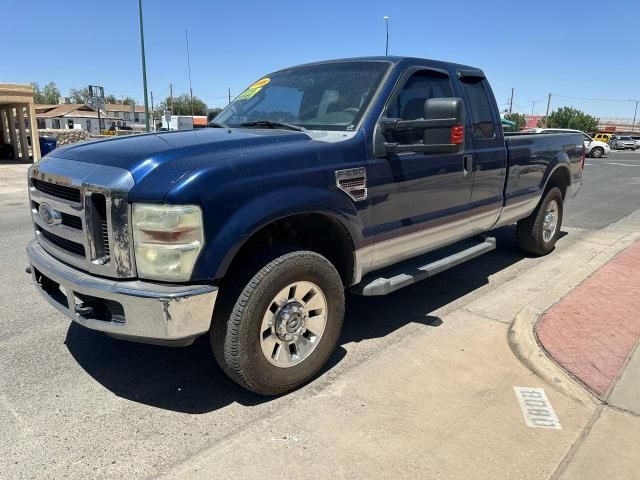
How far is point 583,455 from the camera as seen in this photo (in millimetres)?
2594

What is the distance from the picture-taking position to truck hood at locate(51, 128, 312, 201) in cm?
258

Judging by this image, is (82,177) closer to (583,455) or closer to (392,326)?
(392,326)

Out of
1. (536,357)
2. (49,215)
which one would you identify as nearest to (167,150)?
(49,215)

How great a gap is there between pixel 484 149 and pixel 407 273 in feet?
5.00

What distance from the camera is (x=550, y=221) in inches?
258

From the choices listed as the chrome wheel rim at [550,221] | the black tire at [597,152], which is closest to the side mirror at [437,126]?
the chrome wheel rim at [550,221]

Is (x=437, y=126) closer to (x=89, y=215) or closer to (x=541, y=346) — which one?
(x=541, y=346)

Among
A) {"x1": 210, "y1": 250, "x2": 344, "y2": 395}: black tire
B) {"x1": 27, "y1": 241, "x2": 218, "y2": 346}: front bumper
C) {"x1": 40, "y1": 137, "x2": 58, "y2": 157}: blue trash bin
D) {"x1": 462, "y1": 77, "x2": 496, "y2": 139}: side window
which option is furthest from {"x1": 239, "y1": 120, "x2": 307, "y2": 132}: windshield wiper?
{"x1": 40, "y1": 137, "x2": 58, "y2": 157}: blue trash bin

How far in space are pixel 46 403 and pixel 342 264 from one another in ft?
6.47

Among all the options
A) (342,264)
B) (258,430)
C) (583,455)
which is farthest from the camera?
(342,264)

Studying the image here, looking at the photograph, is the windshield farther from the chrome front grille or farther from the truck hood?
the chrome front grille

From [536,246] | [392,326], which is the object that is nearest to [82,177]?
[392,326]

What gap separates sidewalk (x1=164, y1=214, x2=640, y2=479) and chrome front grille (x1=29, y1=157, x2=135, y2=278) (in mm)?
1109

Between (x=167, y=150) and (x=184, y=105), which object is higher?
(x=184, y=105)
